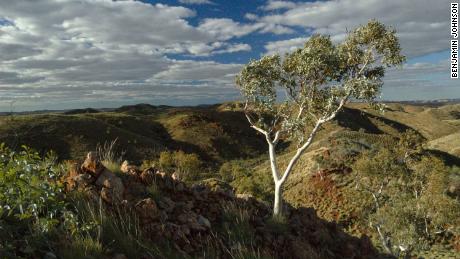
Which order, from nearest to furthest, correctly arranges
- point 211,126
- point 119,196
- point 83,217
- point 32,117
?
point 83,217 → point 119,196 → point 32,117 → point 211,126

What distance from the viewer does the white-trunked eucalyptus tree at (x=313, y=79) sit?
21109 mm

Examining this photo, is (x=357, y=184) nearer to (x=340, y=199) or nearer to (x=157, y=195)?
(x=340, y=199)

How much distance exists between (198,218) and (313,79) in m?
12.3

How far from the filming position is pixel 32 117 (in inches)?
3787

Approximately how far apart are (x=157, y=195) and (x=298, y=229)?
6.16 metres

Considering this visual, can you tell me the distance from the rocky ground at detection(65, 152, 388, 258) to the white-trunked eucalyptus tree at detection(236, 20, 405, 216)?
4010 millimetres

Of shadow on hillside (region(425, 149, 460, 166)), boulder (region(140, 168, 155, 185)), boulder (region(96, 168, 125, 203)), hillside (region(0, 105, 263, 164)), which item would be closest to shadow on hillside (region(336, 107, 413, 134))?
hillside (region(0, 105, 263, 164))

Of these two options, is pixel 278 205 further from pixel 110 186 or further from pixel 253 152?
pixel 253 152

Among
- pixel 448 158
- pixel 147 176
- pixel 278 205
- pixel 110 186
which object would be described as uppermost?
pixel 110 186

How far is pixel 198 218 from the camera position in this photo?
515 inches

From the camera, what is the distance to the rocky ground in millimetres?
11156

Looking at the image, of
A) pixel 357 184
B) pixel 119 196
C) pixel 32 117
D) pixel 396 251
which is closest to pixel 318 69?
pixel 119 196

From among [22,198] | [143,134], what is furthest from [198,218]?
[143,134]

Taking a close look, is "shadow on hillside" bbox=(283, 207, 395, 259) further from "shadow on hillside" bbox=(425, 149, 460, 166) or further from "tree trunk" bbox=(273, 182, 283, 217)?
"shadow on hillside" bbox=(425, 149, 460, 166)
